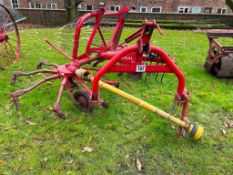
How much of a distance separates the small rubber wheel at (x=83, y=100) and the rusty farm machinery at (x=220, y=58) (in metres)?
3.36

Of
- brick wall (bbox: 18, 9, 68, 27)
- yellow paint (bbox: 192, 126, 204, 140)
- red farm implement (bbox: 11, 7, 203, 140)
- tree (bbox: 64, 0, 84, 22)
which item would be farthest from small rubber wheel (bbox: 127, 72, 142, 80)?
brick wall (bbox: 18, 9, 68, 27)

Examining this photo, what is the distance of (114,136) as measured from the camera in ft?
12.5

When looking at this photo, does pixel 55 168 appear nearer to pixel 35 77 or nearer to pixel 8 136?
pixel 8 136

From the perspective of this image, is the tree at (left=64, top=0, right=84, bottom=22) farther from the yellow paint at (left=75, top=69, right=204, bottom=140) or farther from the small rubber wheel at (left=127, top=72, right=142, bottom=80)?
the yellow paint at (left=75, top=69, right=204, bottom=140)

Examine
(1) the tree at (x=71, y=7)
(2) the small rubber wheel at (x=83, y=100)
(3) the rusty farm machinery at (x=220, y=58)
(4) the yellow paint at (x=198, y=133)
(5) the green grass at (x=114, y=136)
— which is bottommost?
(5) the green grass at (x=114, y=136)

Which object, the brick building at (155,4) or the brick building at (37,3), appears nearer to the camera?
the brick building at (155,4)

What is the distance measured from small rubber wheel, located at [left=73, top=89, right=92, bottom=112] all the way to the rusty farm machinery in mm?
3357

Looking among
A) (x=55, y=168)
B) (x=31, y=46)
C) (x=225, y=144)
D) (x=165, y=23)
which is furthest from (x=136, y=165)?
(x=165, y=23)

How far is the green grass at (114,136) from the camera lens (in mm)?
3310

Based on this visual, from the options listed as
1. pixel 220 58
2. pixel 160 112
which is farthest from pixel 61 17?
pixel 160 112

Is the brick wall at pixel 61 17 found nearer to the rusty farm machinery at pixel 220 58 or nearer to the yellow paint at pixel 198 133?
the rusty farm machinery at pixel 220 58

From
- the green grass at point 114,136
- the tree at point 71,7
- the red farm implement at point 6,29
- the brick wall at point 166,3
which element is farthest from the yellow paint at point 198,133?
the brick wall at point 166,3

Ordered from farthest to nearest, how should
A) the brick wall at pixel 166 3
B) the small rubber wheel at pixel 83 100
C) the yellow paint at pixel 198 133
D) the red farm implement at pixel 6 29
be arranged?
the brick wall at pixel 166 3, the red farm implement at pixel 6 29, the small rubber wheel at pixel 83 100, the yellow paint at pixel 198 133

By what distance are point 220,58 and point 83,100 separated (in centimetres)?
347
